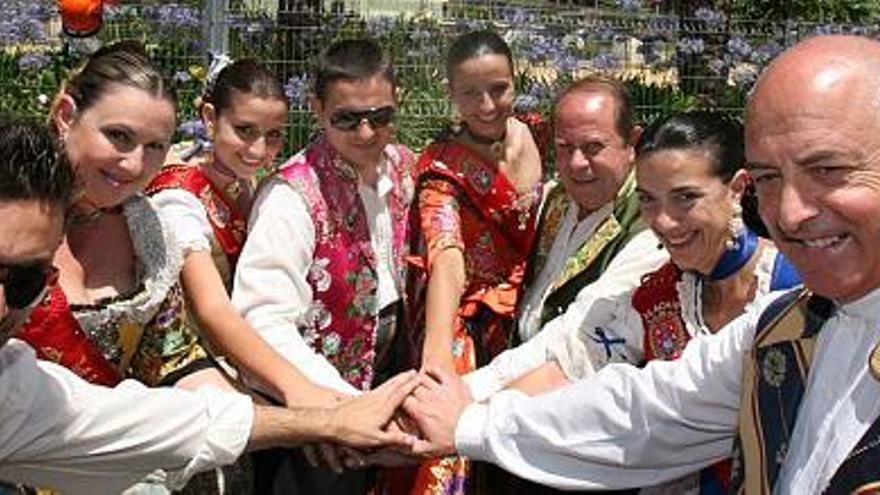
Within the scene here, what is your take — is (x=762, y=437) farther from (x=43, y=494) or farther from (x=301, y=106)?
(x=301, y=106)

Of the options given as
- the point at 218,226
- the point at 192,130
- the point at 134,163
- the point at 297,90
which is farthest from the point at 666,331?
the point at 297,90

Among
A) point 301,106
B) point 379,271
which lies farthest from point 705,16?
point 379,271

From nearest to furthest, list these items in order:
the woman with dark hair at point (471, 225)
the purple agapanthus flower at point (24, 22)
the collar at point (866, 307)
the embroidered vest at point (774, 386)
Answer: the collar at point (866, 307)
the embroidered vest at point (774, 386)
the woman with dark hair at point (471, 225)
the purple agapanthus flower at point (24, 22)

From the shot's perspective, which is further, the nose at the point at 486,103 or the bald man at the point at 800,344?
the nose at the point at 486,103

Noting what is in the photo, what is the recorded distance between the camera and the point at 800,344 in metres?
2.70

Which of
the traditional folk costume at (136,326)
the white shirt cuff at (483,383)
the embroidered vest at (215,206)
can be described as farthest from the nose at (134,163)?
the white shirt cuff at (483,383)

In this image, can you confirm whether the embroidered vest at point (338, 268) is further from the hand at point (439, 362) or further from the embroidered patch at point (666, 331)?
the embroidered patch at point (666, 331)

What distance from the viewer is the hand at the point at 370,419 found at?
12.6ft

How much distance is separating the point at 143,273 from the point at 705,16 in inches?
309

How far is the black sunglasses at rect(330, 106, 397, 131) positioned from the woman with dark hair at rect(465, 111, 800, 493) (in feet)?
3.34

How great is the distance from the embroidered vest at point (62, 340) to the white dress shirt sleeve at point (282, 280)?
0.70m

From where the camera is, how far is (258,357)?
4066mm

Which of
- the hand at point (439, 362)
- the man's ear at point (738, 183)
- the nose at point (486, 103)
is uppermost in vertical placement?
the man's ear at point (738, 183)

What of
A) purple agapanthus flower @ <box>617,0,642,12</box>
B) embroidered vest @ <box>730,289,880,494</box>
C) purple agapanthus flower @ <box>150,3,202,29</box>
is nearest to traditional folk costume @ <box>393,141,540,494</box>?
embroidered vest @ <box>730,289,880,494</box>
